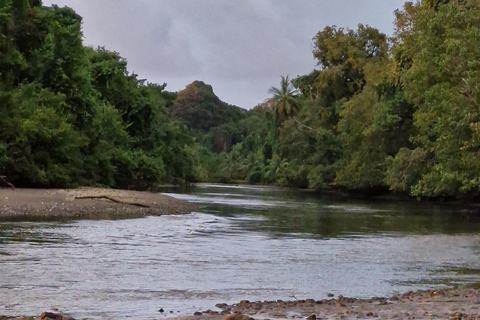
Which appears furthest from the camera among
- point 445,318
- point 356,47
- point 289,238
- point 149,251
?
point 356,47

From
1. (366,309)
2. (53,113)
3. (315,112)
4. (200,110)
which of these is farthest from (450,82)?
(200,110)

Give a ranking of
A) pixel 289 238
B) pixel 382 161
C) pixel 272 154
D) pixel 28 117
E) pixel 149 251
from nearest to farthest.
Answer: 1. pixel 149 251
2. pixel 289 238
3. pixel 28 117
4. pixel 382 161
5. pixel 272 154

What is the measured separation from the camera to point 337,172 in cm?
6675

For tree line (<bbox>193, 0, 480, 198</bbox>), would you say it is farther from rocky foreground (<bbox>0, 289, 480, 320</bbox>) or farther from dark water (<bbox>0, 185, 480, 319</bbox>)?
rocky foreground (<bbox>0, 289, 480, 320</bbox>)

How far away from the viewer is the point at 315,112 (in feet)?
254

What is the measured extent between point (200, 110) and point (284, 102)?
44741 mm

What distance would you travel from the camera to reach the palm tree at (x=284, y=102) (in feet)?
315

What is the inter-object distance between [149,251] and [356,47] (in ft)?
179

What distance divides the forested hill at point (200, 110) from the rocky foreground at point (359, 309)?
410 feet

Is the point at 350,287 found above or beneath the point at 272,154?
beneath

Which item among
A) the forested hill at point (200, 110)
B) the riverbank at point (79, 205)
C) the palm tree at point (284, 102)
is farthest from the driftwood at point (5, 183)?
the forested hill at point (200, 110)

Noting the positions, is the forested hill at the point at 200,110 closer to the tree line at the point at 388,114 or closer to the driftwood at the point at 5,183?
the tree line at the point at 388,114

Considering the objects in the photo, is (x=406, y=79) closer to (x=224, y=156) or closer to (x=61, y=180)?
(x=61, y=180)

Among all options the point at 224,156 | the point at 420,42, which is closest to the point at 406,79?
the point at 420,42
